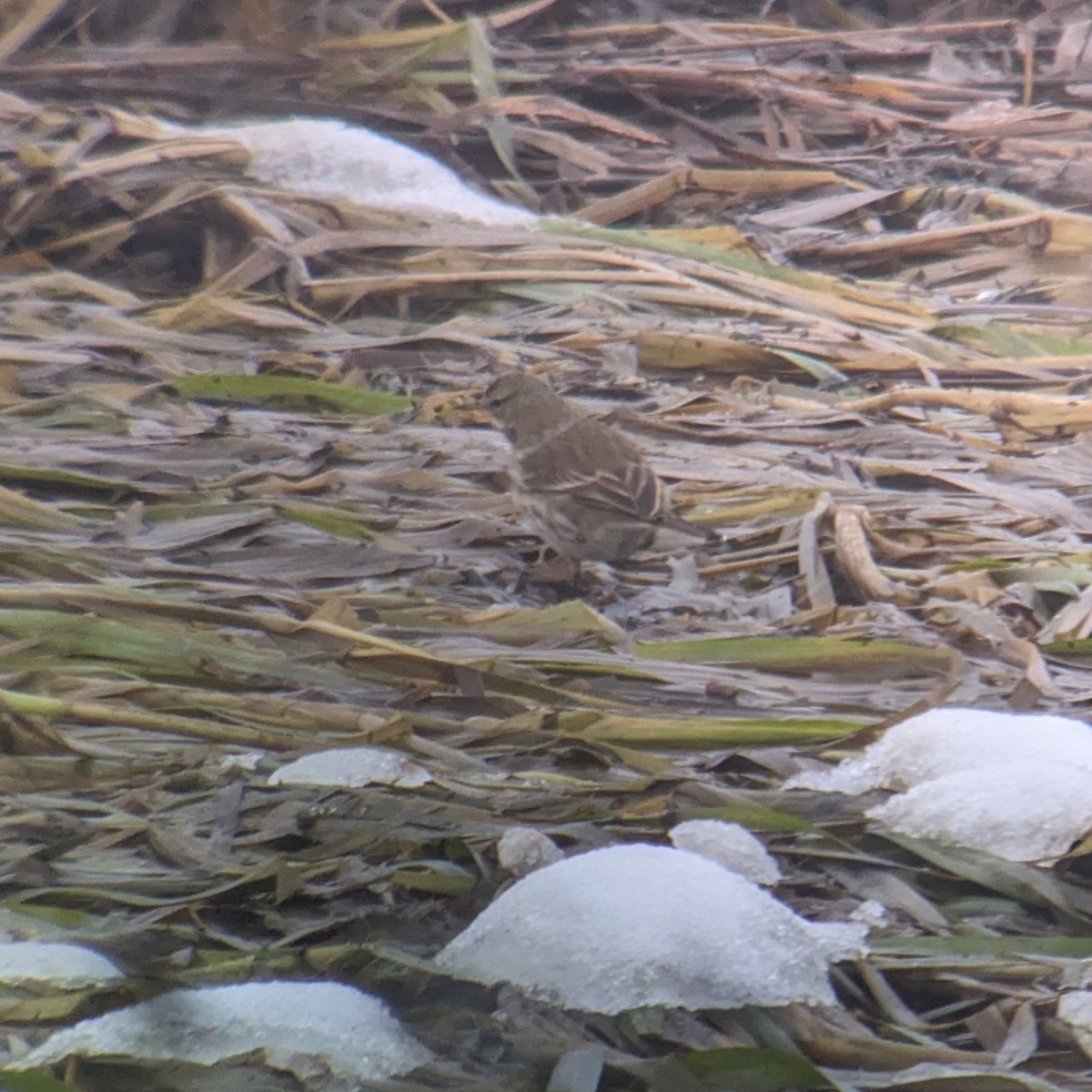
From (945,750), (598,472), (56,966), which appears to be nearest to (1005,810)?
(945,750)

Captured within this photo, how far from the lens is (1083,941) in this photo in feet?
6.58

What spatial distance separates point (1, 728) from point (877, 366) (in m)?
2.75

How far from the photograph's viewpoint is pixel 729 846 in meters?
2.15

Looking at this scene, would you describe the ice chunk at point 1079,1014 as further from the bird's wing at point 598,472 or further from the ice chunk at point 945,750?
the bird's wing at point 598,472

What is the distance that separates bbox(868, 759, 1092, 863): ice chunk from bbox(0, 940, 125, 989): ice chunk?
975 mm

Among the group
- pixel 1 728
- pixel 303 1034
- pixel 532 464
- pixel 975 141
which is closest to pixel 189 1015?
pixel 303 1034

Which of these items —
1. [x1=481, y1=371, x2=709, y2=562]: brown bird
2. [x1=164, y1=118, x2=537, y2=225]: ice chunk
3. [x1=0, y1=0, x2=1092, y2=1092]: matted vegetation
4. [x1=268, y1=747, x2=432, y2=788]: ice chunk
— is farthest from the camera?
[x1=164, y1=118, x2=537, y2=225]: ice chunk

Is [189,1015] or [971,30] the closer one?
[189,1015]

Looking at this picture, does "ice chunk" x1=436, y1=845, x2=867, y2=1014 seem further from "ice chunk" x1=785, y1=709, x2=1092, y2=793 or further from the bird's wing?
the bird's wing

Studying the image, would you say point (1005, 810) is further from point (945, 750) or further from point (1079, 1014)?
point (1079, 1014)

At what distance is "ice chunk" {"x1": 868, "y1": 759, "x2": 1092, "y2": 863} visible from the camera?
2.21 metres

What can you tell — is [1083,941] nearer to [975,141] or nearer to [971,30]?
[975,141]

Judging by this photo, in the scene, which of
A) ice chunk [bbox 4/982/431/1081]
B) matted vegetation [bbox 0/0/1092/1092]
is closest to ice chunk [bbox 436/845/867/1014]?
matted vegetation [bbox 0/0/1092/1092]

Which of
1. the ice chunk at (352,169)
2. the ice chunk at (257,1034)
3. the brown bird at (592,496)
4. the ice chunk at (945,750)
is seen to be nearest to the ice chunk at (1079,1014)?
the ice chunk at (945,750)
